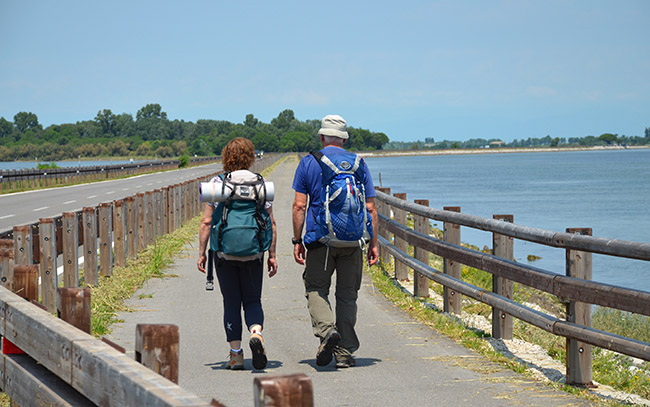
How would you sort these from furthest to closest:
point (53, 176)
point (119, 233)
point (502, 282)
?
point (53, 176) → point (119, 233) → point (502, 282)

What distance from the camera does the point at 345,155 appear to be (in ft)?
24.1

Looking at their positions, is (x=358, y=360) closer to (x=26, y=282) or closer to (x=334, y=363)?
(x=334, y=363)

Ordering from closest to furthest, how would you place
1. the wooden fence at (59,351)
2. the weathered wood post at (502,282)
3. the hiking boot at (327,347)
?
1. the wooden fence at (59,351)
2. the hiking boot at (327,347)
3. the weathered wood post at (502,282)

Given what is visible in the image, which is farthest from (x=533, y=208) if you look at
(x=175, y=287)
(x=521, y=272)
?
(x=521, y=272)

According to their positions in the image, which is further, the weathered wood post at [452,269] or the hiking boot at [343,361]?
the weathered wood post at [452,269]

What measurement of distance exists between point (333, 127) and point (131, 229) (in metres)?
7.74

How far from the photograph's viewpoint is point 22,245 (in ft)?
29.2

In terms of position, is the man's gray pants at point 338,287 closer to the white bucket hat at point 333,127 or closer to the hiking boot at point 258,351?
the hiking boot at point 258,351

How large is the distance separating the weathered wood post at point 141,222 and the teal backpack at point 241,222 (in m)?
8.55

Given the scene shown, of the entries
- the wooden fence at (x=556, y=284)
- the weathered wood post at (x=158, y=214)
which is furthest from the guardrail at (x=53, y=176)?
the wooden fence at (x=556, y=284)

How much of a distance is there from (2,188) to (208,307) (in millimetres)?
32472

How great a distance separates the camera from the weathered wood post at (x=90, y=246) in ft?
37.0

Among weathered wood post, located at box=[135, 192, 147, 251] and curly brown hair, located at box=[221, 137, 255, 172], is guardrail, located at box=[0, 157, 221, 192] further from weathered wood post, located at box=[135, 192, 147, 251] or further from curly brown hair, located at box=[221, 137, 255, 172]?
curly brown hair, located at box=[221, 137, 255, 172]

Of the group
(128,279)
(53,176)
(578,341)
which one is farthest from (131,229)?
(53,176)
